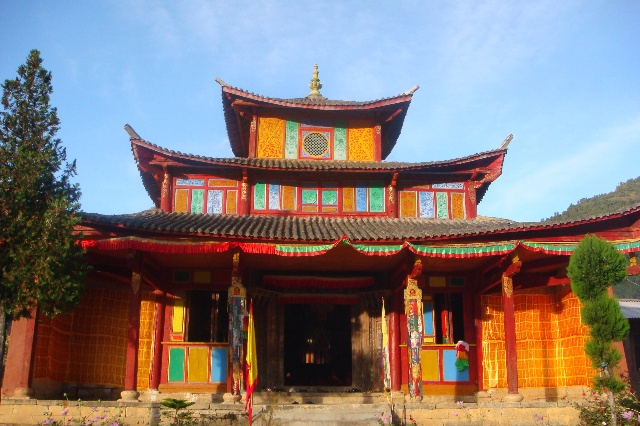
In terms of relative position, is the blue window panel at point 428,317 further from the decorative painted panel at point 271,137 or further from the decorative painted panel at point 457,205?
the decorative painted panel at point 271,137

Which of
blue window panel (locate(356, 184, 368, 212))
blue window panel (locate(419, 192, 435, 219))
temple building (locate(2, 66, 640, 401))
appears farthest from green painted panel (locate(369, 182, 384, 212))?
blue window panel (locate(419, 192, 435, 219))

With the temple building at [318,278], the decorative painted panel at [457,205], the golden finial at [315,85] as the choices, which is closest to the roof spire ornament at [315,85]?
the golden finial at [315,85]

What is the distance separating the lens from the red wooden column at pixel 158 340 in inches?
605

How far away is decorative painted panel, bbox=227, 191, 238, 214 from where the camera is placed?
1830cm

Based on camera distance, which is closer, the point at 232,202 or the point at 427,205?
the point at 232,202

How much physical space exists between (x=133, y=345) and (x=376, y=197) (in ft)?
27.6

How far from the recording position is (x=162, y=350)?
16.0 metres

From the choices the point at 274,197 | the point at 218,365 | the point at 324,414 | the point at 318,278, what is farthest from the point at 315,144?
the point at 324,414

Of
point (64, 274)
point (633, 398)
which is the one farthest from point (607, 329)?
point (64, 274)

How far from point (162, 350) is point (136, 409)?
13.3ft

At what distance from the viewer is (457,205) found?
61.7 feet

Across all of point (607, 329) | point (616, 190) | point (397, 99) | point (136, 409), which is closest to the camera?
point (607, 329)

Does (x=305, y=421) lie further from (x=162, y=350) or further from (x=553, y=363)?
(x=553, y=363)

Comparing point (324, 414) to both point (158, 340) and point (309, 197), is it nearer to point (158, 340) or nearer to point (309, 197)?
point (158, 340)
